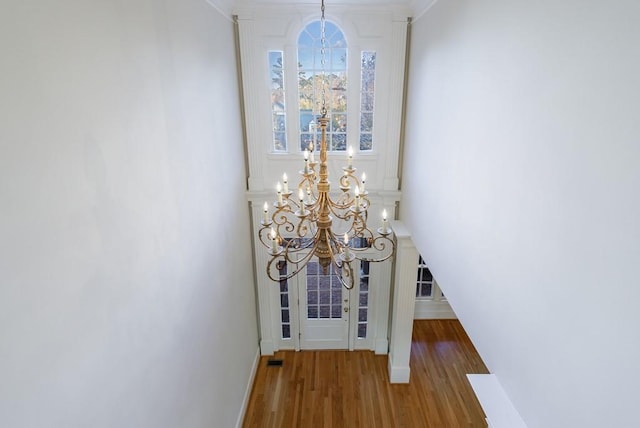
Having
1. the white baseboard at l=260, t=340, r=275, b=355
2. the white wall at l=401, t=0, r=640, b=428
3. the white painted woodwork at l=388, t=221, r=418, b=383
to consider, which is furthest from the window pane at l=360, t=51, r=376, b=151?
the white baseboard at l=260, t=340, r=275, b=355

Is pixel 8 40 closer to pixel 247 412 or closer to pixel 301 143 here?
pixel 301 143

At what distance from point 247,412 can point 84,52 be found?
4.28m

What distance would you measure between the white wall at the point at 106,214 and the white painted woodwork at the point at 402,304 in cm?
236

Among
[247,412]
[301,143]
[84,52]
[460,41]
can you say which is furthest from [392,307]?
[84,52]

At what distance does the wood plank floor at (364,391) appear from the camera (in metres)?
4.34

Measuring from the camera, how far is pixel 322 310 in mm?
5363

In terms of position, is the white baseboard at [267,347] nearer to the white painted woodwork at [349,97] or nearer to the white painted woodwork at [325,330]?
the white painted woodwork at [325,330]

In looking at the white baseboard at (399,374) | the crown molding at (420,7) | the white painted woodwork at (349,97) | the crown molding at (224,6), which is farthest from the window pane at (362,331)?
the crown molding at (224,6)

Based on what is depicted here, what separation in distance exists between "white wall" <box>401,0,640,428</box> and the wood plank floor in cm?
267

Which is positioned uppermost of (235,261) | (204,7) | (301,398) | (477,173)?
(204,7)

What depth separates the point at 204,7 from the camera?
116 inches

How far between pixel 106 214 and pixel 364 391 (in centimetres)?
427

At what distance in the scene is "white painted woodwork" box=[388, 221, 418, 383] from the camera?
431cm

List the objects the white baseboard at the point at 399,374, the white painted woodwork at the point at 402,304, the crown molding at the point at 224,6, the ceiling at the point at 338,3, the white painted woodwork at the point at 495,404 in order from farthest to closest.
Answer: the white baseboard at the point at 399,374
the white painted woodwork at the point at 402,304
the ceiling at the point at 338,3
the crown molding at the point at 224,6
the white painted woodwork at the point at 495,404
